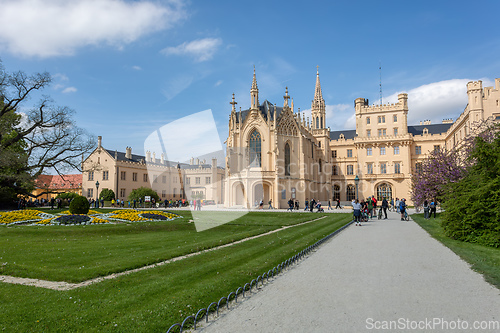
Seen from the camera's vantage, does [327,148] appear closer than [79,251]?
No

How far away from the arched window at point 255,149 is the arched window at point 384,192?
2871 cm

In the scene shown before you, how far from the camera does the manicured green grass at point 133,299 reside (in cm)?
512

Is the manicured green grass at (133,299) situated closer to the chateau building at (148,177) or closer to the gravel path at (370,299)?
the gravel path at (370,299)

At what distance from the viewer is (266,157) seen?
4912 centimetres

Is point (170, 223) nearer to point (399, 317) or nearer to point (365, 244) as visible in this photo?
point (365, 244)

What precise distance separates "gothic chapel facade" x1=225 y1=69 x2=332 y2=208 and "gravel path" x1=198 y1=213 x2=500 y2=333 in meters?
37.2

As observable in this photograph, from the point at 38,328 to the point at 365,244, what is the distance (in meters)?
12.7

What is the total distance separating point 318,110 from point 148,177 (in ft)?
134

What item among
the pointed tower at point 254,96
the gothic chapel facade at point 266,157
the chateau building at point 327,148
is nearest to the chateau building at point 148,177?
the gothic chapel facade at point 266,157

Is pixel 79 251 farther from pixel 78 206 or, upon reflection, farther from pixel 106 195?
pixel 106 195

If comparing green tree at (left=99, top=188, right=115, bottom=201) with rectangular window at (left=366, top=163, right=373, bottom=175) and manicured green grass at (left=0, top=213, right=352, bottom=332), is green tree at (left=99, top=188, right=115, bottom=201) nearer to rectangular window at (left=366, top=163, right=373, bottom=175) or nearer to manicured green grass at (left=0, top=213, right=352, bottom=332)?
rectangular window at (left=366, top=163, right=373, bottom=175)

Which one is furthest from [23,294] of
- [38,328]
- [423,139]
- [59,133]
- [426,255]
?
[423,139]

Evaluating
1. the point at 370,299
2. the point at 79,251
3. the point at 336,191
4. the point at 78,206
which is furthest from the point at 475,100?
the point at 79,251

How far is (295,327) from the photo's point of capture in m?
5.23
